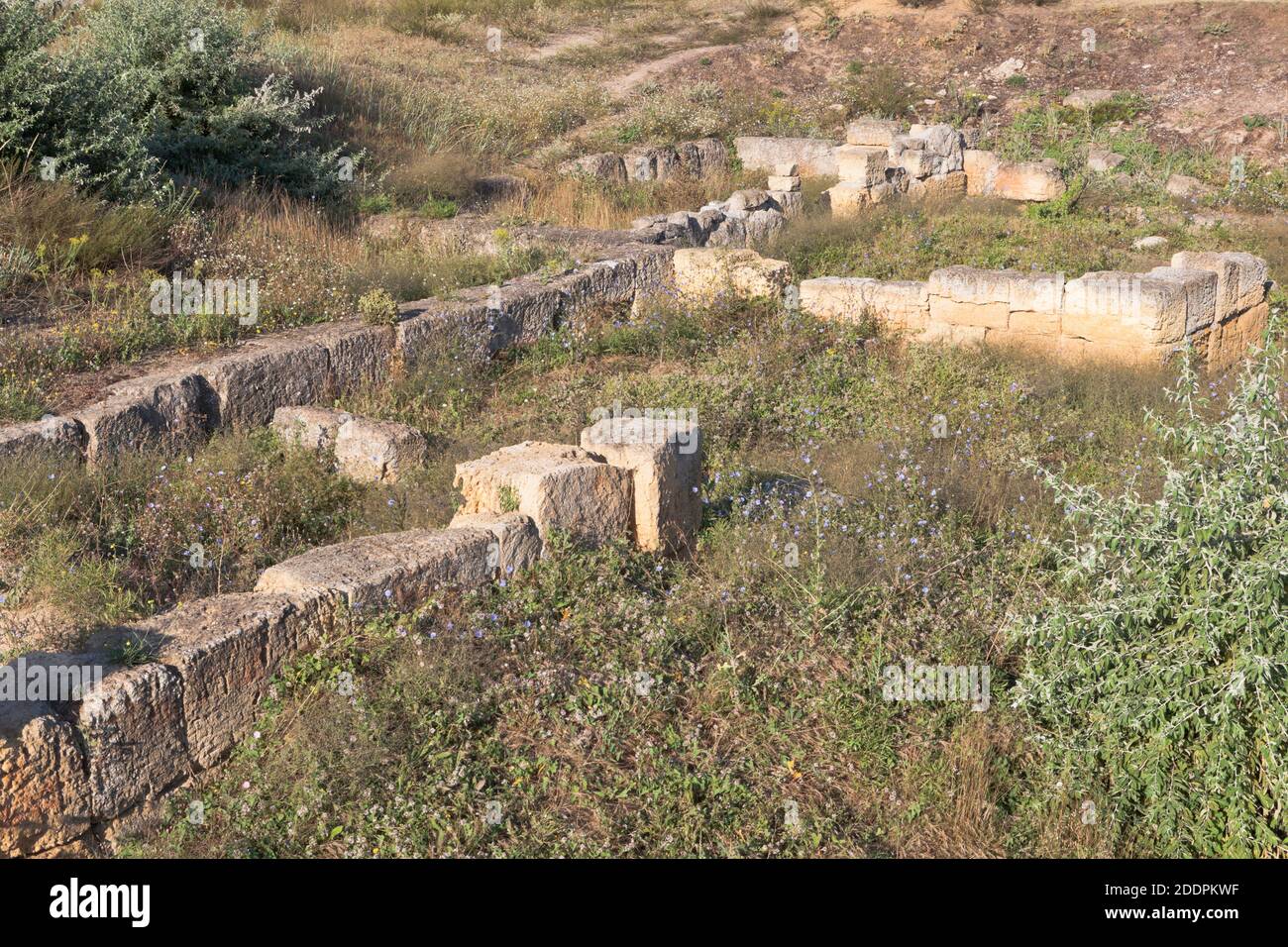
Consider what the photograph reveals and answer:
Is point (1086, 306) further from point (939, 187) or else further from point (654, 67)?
point (654, 67)

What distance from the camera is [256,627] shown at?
4.48 metres

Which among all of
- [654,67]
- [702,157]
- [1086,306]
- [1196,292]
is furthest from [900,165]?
[1196,292]

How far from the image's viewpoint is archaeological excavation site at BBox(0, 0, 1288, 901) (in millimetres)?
4238

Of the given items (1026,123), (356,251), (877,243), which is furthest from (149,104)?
(1026,123)

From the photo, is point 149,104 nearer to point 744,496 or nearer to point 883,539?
point 744,496

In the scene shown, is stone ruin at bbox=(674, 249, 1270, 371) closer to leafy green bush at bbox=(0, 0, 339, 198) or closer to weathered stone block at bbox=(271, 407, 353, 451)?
weathered stone block at bbox=(271, 407, 353, 451)

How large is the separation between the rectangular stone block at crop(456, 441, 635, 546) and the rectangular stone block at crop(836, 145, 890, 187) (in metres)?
11.2

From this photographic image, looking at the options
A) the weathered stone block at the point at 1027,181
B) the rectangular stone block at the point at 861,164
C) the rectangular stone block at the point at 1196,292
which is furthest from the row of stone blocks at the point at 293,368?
the weathered stone block at the point at 1027,181

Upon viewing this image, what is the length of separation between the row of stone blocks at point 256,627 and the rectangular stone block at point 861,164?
10770 millimetres

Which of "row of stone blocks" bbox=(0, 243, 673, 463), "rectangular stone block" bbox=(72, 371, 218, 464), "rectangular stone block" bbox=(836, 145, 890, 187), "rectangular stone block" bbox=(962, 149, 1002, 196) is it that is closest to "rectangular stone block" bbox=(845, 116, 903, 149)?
"rectangular stone block" bbox=(962, 149, 1002, 196)

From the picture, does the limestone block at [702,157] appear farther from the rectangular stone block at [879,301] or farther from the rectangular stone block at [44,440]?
the rectangular stone block at [44,440]

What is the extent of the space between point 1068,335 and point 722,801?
22.1 ft

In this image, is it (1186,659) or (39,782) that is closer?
(39,782)

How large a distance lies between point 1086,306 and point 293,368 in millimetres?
6184
